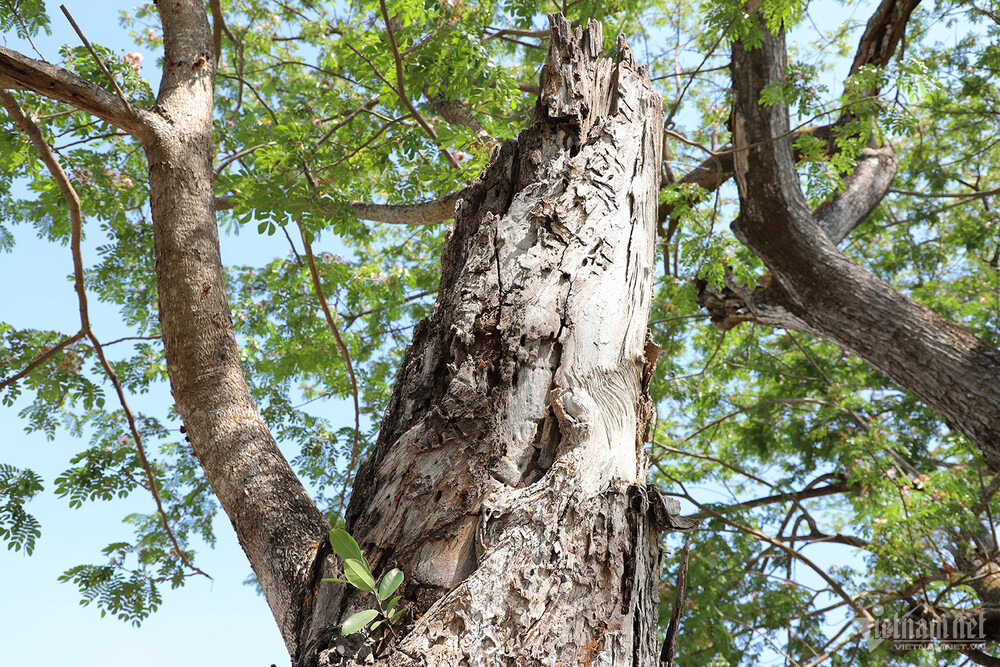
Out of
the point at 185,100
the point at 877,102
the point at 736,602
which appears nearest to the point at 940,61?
the point at 877,102

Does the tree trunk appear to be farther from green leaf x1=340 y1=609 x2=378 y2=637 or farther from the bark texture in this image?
the bark texture

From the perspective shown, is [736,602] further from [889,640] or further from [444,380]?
[444,380]

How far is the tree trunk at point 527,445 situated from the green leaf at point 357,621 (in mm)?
56

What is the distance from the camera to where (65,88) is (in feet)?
7.20

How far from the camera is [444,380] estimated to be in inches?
51.4

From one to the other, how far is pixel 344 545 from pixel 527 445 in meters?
0.37

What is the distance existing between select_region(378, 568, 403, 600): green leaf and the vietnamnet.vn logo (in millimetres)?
3972

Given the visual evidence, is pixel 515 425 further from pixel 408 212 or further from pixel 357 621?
pixel 408 212

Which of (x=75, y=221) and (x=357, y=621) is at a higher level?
(x=75, y=221)

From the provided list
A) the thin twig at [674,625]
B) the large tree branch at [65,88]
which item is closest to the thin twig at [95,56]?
the large tree branch at [65,88]

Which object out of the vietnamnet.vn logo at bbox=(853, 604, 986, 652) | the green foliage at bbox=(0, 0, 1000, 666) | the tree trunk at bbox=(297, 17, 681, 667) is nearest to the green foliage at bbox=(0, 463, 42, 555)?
the green foliage at bbox=(0, 0, 1000, 666)

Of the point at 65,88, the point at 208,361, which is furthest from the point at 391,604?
the point at 65,88

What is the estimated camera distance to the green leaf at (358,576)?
0.99 meters

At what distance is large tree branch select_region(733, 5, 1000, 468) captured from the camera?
10.2 ft
